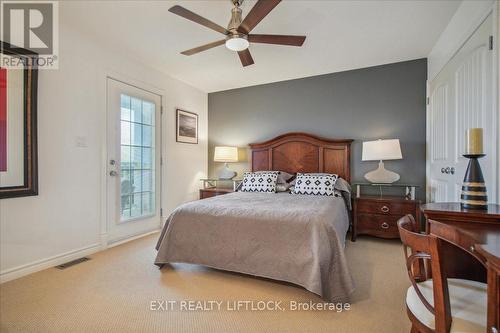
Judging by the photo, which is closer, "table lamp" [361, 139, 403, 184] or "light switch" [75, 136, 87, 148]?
"light switch" [75, 136, 87, 148]

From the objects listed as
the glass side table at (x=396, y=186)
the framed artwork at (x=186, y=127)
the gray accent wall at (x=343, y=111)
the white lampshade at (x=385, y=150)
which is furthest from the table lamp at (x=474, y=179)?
the framed artwork at (x=186, y=127)

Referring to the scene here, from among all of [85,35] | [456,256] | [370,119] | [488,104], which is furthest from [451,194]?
[85,35]

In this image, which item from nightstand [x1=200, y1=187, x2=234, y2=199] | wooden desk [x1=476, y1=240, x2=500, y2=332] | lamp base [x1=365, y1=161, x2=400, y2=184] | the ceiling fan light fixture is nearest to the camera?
wooden desk [x1=476, y1=240, x2=500, y2=332]

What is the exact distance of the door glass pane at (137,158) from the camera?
10.7 feet

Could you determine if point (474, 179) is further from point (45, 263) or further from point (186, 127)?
point (186, 127)

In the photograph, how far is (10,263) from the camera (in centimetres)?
217

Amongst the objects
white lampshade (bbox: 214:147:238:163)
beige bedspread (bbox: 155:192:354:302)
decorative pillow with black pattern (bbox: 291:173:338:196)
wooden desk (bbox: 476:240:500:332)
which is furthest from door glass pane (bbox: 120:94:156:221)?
wooden desk (bbox: 476:240:500:332)

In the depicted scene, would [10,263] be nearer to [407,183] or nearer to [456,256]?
[456,256]

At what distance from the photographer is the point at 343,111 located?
385 centimetres

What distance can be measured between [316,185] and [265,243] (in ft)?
5.13

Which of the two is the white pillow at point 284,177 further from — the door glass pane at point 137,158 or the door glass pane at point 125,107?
the door glass pane at point 125,107

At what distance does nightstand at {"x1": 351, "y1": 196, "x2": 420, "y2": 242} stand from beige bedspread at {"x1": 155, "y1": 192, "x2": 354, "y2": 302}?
100cm

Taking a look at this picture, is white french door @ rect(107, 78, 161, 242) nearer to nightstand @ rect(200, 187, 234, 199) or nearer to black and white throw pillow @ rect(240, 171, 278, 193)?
nightstand @ rect(200, 187, 234, 199)

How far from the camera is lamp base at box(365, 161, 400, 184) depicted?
11.0 ft
